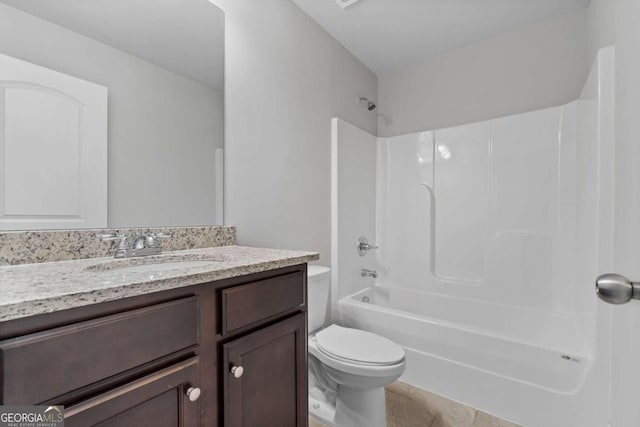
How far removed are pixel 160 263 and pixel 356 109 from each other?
78.8 inches

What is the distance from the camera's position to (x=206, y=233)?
1274 millimetres

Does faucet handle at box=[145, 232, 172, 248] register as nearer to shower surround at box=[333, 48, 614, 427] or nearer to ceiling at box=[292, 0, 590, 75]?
shower surround at box=[333, 48, 614, 427]

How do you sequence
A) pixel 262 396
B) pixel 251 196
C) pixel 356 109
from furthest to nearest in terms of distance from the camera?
1. pixel 356 109
2. pixel 251 196
3. pixel 262 396

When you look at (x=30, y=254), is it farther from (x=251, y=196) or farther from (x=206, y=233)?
(x=251, y=196)

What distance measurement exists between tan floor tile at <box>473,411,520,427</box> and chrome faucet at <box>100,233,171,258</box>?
1.78m

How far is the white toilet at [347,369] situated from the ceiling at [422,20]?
172cm

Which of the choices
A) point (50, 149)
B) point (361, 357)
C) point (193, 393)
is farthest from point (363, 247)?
point (50, 149)

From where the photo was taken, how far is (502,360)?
152cm

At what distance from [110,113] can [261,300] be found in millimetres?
866

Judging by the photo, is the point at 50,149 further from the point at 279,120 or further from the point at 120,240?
the point at 279,120

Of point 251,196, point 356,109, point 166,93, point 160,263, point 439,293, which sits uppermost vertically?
point 356,109

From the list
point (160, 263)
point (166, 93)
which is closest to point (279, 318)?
point (160, 263)

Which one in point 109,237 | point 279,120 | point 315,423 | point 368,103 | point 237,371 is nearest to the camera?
point 237,371

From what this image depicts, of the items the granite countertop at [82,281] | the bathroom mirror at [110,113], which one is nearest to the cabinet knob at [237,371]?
the granite countertop at [82,281]
